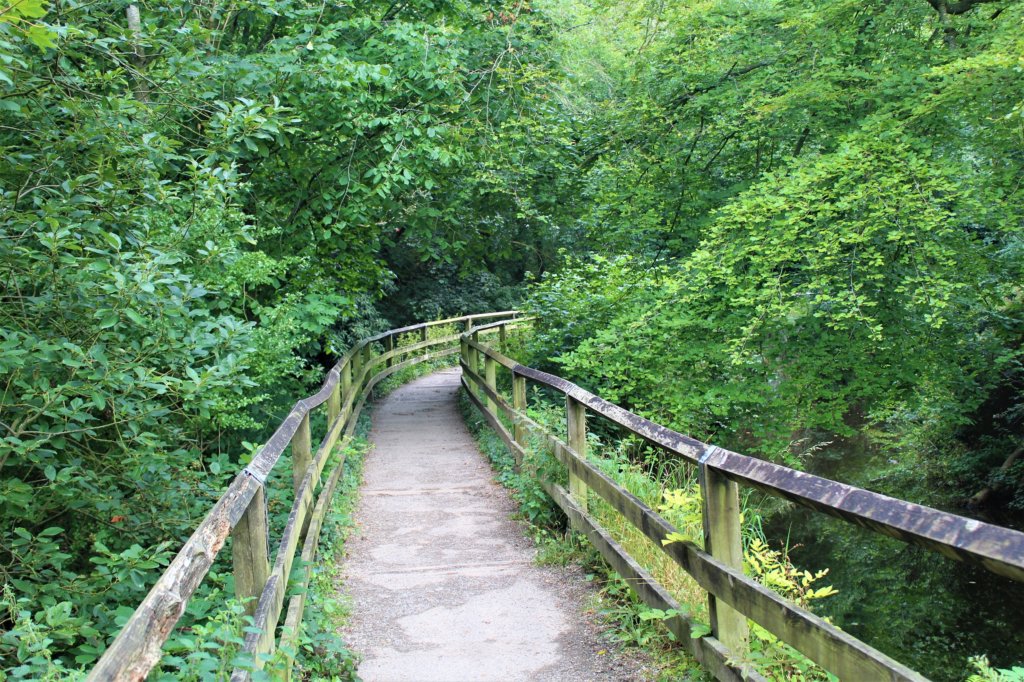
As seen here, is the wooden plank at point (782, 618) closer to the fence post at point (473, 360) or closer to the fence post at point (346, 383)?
the fence post at point (346, 383)

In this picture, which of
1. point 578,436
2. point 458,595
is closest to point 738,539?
point 578,436

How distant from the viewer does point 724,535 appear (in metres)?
3.11

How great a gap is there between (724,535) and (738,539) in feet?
0.19

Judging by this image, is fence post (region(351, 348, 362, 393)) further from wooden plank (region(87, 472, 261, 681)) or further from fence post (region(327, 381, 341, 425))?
wooden plank (region(87, 472, 261, 681))

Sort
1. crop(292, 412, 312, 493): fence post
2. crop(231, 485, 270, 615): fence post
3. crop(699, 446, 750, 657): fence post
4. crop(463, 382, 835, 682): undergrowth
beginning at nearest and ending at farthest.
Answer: crop(231, 485, 270, 615): fence post, crop(699, 446, 750, 657): fence post, crop(463, 382, 835, 682): undergrowth, crop(292, 412, 312, 493): fence post

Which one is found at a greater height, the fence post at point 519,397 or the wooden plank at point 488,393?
the fence post at point 519,397

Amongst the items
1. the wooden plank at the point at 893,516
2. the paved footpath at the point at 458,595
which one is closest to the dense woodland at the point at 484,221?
the paved footpath at the point at 458,595

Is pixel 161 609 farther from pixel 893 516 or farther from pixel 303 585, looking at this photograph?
pixel 303 585

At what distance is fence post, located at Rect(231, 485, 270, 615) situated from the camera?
2.96 meters

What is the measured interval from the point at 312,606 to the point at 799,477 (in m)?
2.82

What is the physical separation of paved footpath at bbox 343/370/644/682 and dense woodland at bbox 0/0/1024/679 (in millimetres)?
1271

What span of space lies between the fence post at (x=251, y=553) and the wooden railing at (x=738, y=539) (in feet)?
5.54

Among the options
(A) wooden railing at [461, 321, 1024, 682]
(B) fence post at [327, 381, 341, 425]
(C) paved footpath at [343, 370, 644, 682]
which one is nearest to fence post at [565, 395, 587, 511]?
(A) wooden railing at [461, 321, 1024, 682]

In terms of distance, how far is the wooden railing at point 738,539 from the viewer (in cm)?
189
